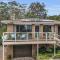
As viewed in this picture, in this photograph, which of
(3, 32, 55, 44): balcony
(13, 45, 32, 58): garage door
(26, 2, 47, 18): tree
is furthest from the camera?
(26, 2, 47, 18): tree

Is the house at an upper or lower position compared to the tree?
lower

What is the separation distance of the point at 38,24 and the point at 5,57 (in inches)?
235

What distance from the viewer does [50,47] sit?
113 ft

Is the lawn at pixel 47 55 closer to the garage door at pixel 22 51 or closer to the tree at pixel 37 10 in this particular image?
the garage door at pixel 22 51

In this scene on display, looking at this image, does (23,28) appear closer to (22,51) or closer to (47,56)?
(22,51)

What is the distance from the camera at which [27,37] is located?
3256 centimetres

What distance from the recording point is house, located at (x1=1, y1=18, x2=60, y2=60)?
32.4 meters

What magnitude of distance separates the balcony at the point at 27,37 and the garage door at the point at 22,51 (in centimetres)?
244

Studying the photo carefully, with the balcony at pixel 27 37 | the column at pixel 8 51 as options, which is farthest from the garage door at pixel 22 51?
the balcony at pixel 27 37

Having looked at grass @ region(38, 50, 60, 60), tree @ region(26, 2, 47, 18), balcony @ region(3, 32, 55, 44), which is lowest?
grass @ region(38, 50, 60, 60)

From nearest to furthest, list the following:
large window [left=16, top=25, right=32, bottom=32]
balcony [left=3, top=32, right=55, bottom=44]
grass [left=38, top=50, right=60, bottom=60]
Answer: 1. grass [left=38, top=50, right=60, bottom=60]
2. balcony [left=3, top=32, right=55, bottom=44]
3. large window [left=16, top=25, right=32, bottom=32]

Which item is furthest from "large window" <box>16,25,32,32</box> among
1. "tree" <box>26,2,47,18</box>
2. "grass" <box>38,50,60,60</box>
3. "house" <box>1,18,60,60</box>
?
"tree" <box>26,2,47,18</box>

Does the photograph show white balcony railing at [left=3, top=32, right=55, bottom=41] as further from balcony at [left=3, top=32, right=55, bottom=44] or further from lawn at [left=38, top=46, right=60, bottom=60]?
lawn at [left=38, top=46, right=60, bottom=60]

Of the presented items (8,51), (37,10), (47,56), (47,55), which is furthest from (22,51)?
(37,10)
